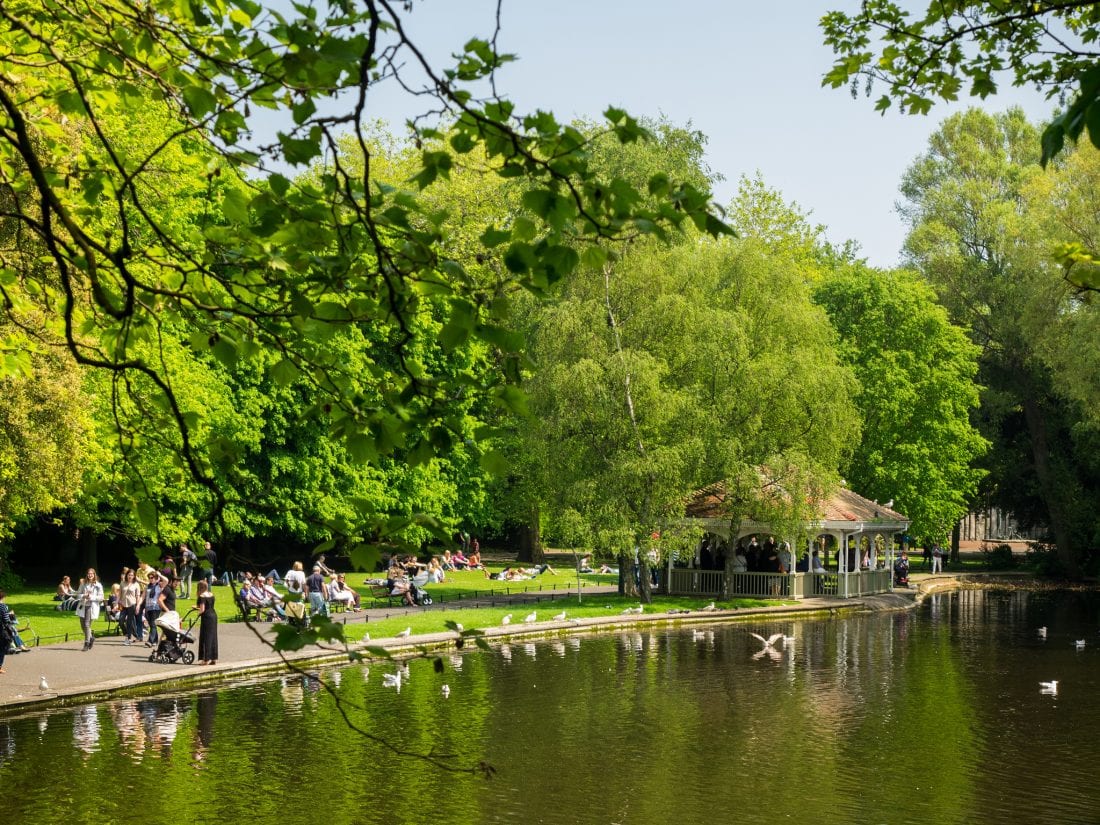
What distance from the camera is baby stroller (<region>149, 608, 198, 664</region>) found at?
26609mm

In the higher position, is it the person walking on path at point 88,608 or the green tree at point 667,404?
the green tree at point 667,404

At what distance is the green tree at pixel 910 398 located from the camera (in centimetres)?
5903

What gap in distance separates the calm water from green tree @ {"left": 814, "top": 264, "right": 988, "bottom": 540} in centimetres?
2781

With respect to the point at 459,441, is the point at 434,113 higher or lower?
higher

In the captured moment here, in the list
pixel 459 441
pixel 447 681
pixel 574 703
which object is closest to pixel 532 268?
pixel 459 441

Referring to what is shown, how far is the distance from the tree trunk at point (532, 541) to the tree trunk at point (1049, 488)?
82.8ft

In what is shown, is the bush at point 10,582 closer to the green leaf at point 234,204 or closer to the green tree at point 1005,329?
the green leaf at point 234,204

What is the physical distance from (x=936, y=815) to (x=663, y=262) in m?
29.6

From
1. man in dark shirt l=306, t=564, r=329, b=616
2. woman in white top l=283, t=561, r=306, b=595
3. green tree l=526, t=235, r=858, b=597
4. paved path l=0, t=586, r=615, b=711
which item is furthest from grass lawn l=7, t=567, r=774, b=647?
green tree l=526, t=235, r=858, b=597

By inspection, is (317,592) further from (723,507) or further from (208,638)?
(723,507)

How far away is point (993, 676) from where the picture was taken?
29.6 metres

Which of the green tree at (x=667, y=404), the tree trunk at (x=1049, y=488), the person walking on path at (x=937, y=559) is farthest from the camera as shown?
the person walking on path at (x=937, y=559)

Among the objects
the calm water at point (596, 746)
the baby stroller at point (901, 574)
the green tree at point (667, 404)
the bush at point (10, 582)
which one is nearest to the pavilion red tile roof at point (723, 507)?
the green tree at point (667, 404)

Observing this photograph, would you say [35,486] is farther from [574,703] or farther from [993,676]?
[993,676]
